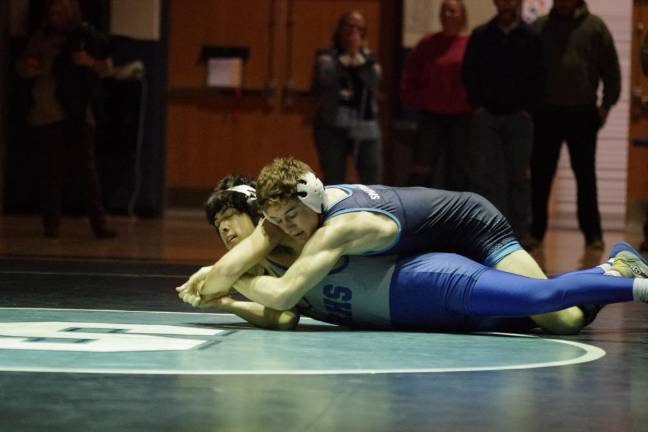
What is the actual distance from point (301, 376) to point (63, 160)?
5892mm

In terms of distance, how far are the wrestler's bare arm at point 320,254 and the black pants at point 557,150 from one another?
190 inches

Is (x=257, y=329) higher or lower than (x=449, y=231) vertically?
lower

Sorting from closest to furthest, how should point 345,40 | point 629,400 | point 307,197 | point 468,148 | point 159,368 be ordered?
1. point 629,400
2. point 159,368
3. point 307,197
4. point 345,40
5. point 468,148

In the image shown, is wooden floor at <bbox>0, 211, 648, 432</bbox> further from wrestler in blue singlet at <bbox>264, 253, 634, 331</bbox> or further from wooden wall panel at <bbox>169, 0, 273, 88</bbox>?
wooden wall panel at <bbox>169, 0, 273, 88</bbox>

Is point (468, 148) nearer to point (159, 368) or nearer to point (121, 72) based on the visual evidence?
point (121, 72)

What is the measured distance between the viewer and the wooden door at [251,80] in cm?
1257

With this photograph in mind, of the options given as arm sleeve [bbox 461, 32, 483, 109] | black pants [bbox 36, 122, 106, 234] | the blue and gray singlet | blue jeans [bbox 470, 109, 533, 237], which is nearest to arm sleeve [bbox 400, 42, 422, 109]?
arm sleeve [bbox 461, 32, 483, 109]

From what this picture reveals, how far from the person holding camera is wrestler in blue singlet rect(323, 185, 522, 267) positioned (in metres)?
4.56

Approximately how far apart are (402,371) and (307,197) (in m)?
0.91

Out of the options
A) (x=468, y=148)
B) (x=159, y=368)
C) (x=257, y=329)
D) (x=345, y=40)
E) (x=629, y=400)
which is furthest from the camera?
(x=468, y=148)

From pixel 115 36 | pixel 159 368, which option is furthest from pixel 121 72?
pixel 159 368

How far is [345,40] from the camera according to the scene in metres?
9.98

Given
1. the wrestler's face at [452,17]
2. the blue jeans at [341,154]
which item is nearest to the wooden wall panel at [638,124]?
the wrestler's face at [452,17]

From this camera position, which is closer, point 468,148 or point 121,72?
point 468,148
